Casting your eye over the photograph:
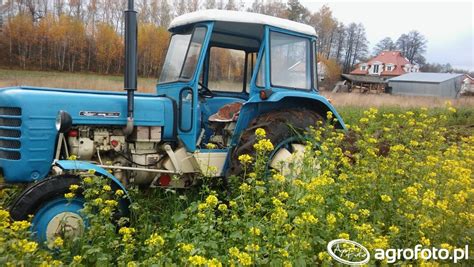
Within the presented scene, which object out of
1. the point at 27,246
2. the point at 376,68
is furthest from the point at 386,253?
the point at 376,68

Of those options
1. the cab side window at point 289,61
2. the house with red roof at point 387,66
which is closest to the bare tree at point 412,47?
the house with red roof at point 387,66

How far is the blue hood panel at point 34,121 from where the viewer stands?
3381mm

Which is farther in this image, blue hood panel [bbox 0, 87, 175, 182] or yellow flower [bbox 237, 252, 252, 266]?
blue hood panel [bbox 0, 87, 175, 182]

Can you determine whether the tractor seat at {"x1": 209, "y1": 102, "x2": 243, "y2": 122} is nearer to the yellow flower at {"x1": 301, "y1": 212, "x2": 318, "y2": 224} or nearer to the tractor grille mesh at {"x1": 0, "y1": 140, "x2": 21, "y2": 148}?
the tractor grille mesh at {"x1": 0, "y1": 140, "x2": 21, "y2": 148}

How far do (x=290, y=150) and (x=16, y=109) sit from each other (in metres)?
2.80

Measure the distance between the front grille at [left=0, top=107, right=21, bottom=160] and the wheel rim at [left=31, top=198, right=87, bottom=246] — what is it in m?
0.73

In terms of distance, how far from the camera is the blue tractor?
3.37 meters

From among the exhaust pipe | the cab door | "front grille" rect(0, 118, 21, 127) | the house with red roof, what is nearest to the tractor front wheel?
"front grille" rect(0, 118, 21, 127)

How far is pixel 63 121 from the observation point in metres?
3.37

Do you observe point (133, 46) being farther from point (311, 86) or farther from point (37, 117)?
point (311, 86)

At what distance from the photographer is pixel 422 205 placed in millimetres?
2689

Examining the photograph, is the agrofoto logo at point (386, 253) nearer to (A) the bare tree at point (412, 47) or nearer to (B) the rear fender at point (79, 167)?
(B) the rear fender at point (79, 167)

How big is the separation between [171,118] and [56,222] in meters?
1.61

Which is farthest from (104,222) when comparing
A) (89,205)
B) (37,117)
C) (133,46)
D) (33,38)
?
(33,38)
